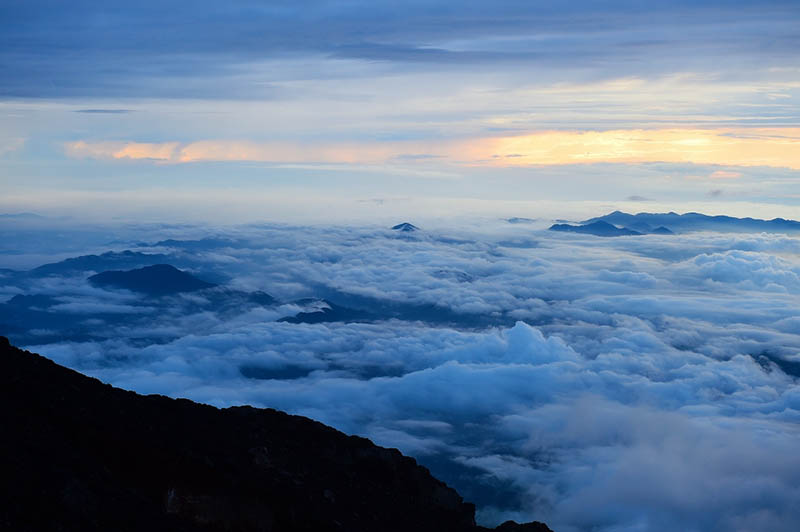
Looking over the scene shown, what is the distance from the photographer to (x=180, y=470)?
3234 centimetres

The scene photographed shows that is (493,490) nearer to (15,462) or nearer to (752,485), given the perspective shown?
(752,485)

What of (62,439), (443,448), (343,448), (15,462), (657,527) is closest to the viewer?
(15,462)

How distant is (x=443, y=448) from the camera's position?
613ft

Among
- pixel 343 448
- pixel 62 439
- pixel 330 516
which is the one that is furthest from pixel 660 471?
pixel 62 439

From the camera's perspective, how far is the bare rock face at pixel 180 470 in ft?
87.5

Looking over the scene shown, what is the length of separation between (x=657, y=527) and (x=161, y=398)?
347 ft

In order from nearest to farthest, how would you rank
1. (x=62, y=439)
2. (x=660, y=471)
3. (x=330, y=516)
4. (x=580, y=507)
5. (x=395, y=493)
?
(x=62, y=439) → (x=330, y=516) → (x=395, y=493) → (x=580, y=507) → (x=660, y=471)

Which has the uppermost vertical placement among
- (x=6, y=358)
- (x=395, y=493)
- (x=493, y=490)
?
(x=6, y=358)

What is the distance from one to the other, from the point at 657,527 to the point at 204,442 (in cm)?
10857

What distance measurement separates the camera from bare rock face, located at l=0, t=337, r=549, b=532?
87.5 ft

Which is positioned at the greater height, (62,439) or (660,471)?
(62,439)

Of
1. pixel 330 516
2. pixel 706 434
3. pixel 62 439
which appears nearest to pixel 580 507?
pixel 706 434

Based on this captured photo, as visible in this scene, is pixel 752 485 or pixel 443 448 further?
pixel 443 448

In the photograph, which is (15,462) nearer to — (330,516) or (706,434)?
(330,516)
